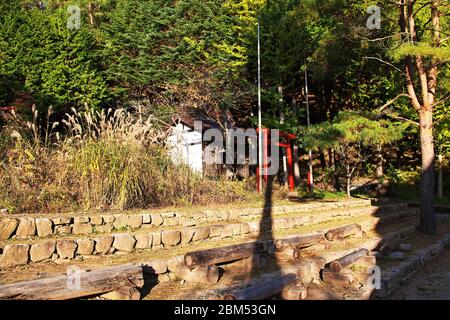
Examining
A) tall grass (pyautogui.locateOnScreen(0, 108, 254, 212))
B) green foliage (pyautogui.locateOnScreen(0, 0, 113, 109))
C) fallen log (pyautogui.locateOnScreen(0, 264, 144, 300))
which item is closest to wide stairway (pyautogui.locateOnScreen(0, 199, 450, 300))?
fallen log (pyautogui.locateOnScreen(0, 264, 144, 300))

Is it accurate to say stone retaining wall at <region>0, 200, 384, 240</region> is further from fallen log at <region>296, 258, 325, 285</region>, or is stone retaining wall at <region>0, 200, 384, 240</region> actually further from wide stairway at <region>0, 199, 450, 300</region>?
fallen log at <region>296, 258, 325, 285</region>

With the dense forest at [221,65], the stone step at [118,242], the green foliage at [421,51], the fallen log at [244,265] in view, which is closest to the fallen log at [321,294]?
the fallen log at [244,265]

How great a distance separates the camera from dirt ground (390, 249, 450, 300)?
17.5ft

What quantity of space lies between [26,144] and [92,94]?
379 inches

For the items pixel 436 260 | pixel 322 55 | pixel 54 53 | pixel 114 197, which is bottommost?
pixel 436 260

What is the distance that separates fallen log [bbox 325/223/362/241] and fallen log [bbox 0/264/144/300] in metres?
3.97

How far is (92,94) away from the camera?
1549cm

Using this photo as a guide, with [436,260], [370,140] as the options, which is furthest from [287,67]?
[436,260]

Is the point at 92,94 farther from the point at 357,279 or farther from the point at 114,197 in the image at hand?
the point at 357,279

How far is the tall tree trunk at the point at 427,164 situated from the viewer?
9719 mm

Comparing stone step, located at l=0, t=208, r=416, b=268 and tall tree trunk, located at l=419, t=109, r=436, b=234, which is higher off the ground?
tall tree trunk, located at l=419, t=109, r=436, b=234

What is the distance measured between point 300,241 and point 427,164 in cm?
486

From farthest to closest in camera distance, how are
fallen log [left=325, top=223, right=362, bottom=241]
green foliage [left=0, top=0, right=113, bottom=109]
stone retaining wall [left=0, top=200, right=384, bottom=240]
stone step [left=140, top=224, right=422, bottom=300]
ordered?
green foliage [left=0, top=0, right=113, bottom=109]
fallen log [left=325, top=223, right=362, bottom=241]
stone retaining wall [left=0, top=200, right=384, bottom=240]
stone step [left=140, top=224, right=422, bottom=300]
